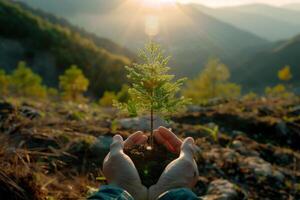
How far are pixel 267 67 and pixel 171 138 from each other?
530ft

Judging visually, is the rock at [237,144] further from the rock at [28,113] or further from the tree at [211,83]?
the tree at [211,83]

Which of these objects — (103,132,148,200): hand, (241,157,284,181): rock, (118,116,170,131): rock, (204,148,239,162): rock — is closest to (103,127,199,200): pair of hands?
(103,132,148,200): hand

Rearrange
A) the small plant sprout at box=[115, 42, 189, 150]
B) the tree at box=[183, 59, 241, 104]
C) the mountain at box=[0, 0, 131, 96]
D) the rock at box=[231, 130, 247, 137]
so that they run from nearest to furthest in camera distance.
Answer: the small plant sprout at box=[115, 42, 189, 150], the rock at box=[231, 130, 247, 137], the tree at box=[183, 59, 241, 104], the mountain at box=[0, 0, 131, 96]

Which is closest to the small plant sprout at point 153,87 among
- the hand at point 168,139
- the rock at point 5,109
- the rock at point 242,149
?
the hand at point 168,139

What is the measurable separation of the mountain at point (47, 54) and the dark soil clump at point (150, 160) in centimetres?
5427

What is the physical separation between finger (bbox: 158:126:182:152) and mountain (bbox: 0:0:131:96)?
54.4 m

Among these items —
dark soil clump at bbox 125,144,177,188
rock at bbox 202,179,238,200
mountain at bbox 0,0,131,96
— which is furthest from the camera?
mountain at bbox 0,0,131,96

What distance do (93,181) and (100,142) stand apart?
1.52 m

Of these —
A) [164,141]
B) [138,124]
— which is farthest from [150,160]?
[138,124]

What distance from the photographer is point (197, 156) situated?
623 centimetres

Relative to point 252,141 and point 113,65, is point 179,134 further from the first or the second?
point 113,65

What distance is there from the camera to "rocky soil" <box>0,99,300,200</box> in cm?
378

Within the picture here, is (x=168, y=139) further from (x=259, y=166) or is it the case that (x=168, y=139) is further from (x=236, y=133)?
(x=236, y=133)

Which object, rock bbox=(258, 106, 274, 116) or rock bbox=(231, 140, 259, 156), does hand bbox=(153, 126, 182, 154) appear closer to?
rock bbox=(231, 140, 259, 156)
